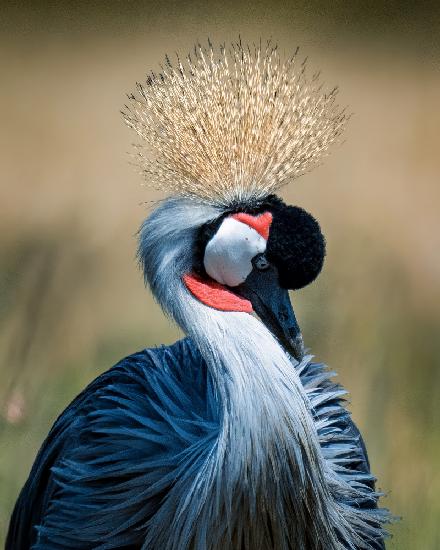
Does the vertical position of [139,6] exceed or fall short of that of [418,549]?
it exceeds it

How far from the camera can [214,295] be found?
1.91m

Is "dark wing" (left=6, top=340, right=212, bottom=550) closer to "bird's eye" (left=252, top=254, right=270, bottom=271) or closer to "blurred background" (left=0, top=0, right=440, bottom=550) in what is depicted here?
"bird's eye" (left=252, top=254, right=270, bottom=271)

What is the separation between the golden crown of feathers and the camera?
6.45ft

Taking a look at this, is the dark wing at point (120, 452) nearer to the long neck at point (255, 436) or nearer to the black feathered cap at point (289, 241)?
the long neck at point (255, 436)

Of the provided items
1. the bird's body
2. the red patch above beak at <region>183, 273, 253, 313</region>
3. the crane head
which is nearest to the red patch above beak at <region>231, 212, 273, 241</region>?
the crane head

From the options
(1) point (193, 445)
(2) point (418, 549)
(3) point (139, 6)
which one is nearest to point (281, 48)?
(3) point (139, 6)

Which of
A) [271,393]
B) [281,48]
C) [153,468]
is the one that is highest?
[281,48]

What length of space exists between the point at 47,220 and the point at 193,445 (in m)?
1.42

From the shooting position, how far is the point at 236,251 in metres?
1.91

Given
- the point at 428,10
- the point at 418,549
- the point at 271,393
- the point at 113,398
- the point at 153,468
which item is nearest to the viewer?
the point at 271,393

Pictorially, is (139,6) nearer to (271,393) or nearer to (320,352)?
(320,352)

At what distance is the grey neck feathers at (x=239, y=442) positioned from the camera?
1855 millimetres

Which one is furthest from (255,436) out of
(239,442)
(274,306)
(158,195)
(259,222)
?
(158,195)

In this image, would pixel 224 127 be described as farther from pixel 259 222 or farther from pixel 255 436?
pixel 255 436
